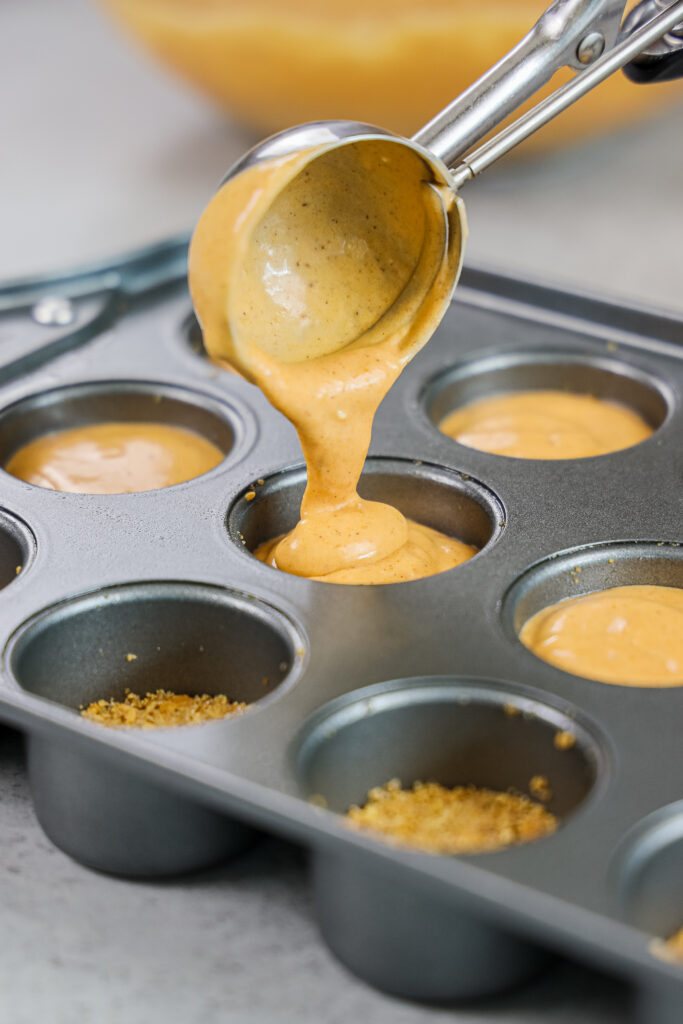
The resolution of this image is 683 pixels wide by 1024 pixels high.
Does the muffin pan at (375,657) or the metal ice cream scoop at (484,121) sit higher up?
the metal ice cream scoop at (484,121)

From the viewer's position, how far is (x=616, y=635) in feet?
5.23

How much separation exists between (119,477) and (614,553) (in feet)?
2.37

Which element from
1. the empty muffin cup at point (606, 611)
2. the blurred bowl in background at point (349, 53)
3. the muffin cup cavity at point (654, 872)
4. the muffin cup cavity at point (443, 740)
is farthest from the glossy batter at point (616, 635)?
the blurred bowl in background at point (349, 53)

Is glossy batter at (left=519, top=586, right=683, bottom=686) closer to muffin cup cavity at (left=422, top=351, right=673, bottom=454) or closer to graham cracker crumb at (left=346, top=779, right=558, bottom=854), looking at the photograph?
graham cracker crumb at (left=346, top=779, right=558, bottom=854)

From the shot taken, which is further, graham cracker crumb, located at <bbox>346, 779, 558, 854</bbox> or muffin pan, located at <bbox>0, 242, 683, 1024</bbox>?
graham cracker crumb, located at <bbox>346, 779, 558, 854</bbox>

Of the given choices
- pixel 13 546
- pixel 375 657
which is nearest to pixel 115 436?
pixel 13 546

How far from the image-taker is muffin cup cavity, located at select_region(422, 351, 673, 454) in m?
2.15

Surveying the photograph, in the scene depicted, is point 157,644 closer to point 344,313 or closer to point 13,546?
point 13,546

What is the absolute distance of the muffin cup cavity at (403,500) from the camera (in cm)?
180

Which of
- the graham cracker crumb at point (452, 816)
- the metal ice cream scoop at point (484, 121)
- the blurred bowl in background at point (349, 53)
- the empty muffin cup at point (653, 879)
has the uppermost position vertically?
the metal ice cream scoop at point (484, 121)

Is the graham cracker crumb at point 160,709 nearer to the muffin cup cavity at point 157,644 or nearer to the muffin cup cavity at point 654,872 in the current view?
the muffin cup cavity at point 157,644

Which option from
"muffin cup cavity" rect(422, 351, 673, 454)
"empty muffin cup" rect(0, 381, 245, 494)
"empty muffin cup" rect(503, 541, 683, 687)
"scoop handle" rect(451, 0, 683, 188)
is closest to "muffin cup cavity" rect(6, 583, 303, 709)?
"empty muffin cup" rect(503, 541, 683, 687)

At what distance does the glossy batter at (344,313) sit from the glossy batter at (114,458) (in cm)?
31

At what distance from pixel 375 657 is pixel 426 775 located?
13 cm
